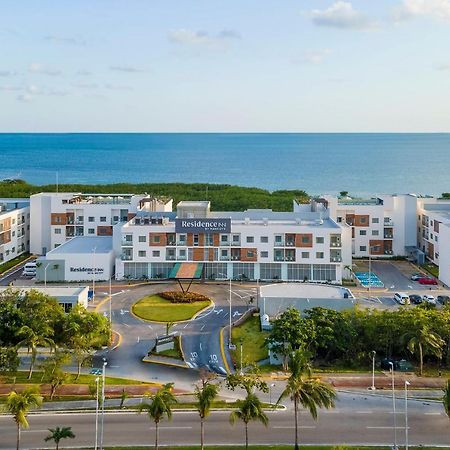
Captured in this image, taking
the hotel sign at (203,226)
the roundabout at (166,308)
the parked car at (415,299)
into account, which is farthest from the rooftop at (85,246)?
the parked car at (415,299)

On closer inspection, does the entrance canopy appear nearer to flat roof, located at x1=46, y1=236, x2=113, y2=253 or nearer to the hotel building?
flat roof, located at x1=46, y1=236, x2=113, y2=253

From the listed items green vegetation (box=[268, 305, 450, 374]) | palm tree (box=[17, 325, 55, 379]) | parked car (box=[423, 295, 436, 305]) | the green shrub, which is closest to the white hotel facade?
parked car (box=[423, 295, 436, 305])

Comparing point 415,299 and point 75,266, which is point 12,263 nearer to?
point 75,266

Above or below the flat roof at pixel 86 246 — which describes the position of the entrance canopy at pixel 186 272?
below

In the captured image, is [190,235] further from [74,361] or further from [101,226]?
Answer: [74,361]

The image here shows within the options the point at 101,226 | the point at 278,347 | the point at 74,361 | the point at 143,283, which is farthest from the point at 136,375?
the point at 101,226

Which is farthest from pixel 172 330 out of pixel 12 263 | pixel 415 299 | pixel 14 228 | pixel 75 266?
pixel 14 228

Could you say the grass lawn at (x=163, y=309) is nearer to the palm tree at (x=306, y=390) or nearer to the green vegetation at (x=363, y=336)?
the green vegetation at (x=363, y=336)
